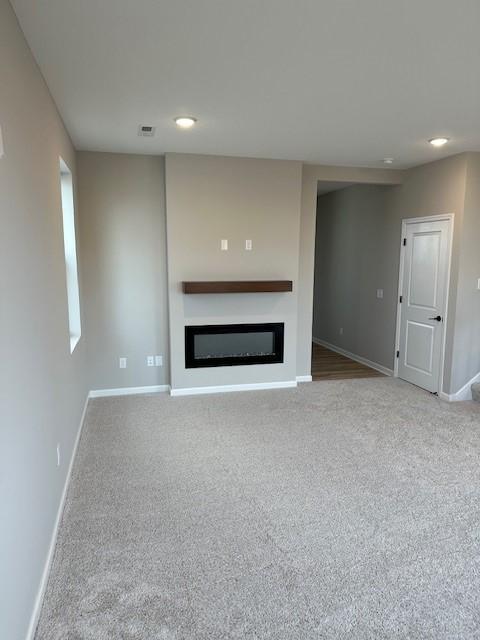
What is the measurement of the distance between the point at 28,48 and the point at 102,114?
1.04 meters

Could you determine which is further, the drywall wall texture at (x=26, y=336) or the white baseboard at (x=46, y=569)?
the white baseboard at (x=46, y=569)

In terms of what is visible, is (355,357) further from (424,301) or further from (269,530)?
(269,530)

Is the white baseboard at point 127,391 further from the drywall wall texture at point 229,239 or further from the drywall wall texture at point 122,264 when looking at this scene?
the drywall wall texture at point 229,239

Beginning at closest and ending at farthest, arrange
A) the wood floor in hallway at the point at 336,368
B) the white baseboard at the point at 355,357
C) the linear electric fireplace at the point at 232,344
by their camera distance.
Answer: the linear electric fireplace at the point at 232,344 < the wood floor in hallway at the point at 336,368 < the white baseboard at the point at 355,357

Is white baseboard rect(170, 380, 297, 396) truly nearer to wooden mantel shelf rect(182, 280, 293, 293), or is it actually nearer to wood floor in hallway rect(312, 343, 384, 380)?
wood floor in hallway rect(312, 343, 384, 380)

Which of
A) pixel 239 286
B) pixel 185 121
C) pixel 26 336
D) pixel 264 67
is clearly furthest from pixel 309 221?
pixel 26 336

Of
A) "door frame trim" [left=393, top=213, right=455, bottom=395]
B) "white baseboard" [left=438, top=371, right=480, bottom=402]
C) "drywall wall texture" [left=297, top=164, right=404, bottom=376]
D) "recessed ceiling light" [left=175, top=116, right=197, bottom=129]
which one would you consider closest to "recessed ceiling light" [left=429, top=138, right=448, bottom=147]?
"door frame trim" [left=393, top=213, right=455, bottom=395]

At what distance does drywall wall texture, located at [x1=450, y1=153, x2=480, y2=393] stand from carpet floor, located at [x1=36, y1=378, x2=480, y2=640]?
2.25 feet

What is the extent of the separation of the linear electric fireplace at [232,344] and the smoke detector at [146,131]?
1927 millimetres

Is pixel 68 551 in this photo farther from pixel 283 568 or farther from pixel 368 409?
pixel 368 409

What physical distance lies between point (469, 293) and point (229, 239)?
2.55 meters

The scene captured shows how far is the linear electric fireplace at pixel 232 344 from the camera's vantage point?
4.77 m

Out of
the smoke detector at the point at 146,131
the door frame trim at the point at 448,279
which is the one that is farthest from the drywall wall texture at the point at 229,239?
the door frame trim at the point at 448,279

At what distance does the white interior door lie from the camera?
185 inches
